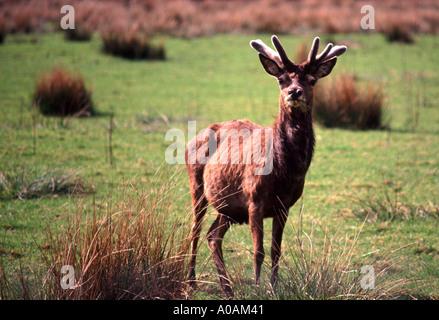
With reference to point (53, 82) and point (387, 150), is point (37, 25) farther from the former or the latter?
point (387, 150)

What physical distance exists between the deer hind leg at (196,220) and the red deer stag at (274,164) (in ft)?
0.04

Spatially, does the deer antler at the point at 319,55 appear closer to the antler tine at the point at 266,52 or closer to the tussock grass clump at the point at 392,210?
the antler tine at the point at 266,52

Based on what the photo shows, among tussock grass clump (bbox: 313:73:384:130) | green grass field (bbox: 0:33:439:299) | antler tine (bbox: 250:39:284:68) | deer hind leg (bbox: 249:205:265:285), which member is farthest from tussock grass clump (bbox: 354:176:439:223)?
tussock grass clump (bbox: 313:73:384:130)

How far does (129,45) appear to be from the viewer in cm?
1847

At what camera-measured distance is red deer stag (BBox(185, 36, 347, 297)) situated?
433 cm

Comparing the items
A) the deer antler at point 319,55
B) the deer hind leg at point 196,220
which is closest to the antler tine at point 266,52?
the deer antler at point 319,55

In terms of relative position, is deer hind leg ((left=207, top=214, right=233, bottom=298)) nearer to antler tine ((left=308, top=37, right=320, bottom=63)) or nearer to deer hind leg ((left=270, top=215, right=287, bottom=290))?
deer hind leg ((left=270, top=215, right=287, bottom=290))

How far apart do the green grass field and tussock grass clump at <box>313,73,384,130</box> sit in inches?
13.0

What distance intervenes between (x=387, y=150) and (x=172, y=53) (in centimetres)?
1129

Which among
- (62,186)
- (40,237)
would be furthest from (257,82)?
(40,237)

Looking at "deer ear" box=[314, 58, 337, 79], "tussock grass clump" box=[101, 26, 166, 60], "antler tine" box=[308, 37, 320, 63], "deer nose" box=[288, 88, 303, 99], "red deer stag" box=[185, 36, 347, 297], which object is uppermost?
"tussock grass clump" box=[101, 26, 166, 60]

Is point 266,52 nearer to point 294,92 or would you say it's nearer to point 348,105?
point 294,92

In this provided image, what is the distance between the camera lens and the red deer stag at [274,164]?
4.33 metres
